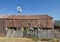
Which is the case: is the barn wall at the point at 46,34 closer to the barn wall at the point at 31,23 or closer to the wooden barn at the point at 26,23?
the wooden barn at the point at 26,23

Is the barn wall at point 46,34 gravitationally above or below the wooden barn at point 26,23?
below

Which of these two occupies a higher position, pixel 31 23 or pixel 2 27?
pixel 31 23

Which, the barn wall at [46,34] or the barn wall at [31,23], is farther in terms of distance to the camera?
the barn wall at [31,23]

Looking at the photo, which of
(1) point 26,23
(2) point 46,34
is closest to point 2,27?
(1) point 26,23

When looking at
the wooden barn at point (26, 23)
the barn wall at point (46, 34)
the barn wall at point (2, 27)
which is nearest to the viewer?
the barn wall at point (46, 34)

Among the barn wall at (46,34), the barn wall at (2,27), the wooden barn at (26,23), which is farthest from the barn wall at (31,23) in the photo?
the barn wall at (46,34)

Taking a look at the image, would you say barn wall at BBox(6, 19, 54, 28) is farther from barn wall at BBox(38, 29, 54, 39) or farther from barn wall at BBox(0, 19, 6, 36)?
barn wall at BBox(38, 29, 54, 39)

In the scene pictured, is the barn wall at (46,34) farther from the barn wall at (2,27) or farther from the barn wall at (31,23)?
the barn wall at (2,27)

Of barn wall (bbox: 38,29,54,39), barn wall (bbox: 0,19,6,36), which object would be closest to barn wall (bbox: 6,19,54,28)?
barn wall (bbox: 0,19,6,36)

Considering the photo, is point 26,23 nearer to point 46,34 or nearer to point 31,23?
point 31,23

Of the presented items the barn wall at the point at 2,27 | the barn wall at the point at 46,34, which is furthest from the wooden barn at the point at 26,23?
the barn wall at the point at 46,34

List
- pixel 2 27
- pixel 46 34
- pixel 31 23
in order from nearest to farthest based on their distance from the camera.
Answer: pixel 46 34, pixel 2 27, pixel 31 23

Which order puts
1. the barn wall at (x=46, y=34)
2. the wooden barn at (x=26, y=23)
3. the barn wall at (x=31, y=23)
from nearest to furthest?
the barn wall at (x=46, y=34) → the wooden barn at (x=26, y=23) → the barn wall at (x=31, y=23)

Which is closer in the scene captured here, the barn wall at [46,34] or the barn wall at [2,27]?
the barn wall at [46,34]
